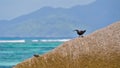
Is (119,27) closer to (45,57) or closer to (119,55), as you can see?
(119,55)

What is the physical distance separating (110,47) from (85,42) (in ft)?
3.25

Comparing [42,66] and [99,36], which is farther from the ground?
[99,36]

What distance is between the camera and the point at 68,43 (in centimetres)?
1537

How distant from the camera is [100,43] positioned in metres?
14.9

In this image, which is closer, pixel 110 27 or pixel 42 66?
pixel 42 66

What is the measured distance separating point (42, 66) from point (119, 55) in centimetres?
273

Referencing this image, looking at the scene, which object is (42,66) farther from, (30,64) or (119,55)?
(119,55)

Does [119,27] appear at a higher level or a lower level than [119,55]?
higher

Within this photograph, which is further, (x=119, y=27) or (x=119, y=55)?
(x=119, y=27)

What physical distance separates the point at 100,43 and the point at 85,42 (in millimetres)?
563

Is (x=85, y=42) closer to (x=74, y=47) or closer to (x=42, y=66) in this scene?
(x=74, y=47)


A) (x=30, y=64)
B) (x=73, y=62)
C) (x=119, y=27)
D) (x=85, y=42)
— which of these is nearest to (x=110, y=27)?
(x=119, y=27)

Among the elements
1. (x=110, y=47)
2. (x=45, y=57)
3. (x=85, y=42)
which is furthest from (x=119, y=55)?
(x=45, y=57)

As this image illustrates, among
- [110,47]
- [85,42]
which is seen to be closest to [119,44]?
[110,47]
